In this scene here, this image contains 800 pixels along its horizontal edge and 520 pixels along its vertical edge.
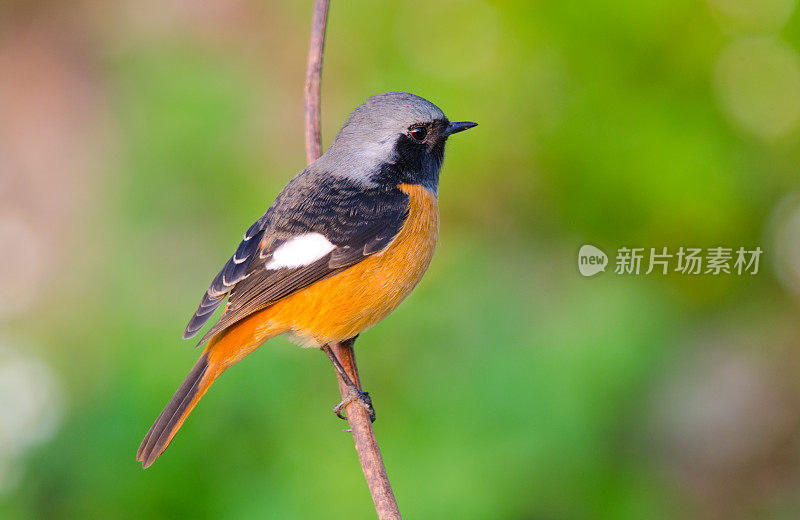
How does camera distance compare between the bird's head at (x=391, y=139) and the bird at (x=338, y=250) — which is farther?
the bird's head at (x=391, y=139)

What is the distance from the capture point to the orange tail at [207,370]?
279 centimetres

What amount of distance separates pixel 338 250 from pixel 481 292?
1043 millimetres

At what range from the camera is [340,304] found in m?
3.03

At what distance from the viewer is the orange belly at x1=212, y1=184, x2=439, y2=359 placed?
3023mm

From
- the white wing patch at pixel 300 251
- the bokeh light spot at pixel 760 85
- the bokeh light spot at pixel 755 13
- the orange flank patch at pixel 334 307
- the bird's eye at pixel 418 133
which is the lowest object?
the orange flank patch at pixel 334 307

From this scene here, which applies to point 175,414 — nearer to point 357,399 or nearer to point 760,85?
point 357,399

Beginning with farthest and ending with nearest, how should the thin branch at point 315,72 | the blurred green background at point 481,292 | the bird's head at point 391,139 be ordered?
the blurred green background at point 481,292 < the bird's head at point 391,139 < the thin branch at point 315,72

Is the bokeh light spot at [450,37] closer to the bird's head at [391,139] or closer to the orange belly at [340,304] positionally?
the bird's head at [391,139]

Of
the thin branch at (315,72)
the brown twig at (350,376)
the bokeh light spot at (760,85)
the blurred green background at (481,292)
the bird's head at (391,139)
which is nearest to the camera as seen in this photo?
the brown twig at (350,376)

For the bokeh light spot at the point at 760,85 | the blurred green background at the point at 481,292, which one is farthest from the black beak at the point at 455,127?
the bokeh light spot at the point at 760,85

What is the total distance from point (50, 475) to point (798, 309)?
3.77 metres

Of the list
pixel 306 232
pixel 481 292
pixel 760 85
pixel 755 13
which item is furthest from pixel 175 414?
pixel 755 13

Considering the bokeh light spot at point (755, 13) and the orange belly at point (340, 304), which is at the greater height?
the bokeh light spot at point (755, 13)

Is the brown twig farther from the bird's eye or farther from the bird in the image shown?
the bird's eye
